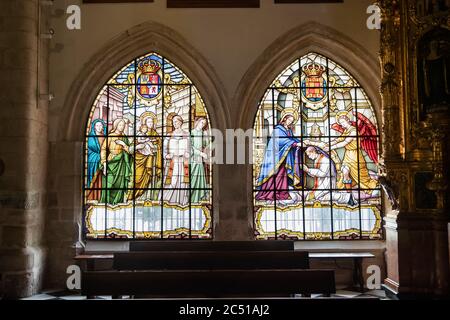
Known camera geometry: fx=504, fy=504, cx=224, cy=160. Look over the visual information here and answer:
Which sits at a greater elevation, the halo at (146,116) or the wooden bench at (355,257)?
the halo at (146,116)

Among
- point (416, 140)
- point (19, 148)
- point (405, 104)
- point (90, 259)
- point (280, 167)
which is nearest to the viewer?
point (416, 140)

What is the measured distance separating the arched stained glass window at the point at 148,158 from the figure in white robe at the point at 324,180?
5.50 ft

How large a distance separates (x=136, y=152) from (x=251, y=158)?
1.88 metres

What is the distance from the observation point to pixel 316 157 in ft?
26.9

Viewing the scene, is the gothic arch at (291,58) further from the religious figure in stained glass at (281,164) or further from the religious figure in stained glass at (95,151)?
the religious figure in stained glass at (95,151)

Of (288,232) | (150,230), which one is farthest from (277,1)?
(150,230)

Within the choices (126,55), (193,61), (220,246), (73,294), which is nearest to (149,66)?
(126,55)

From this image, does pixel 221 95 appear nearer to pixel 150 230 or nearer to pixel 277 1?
pixel 277 1

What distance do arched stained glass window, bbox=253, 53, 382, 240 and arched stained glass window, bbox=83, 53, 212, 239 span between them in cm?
100

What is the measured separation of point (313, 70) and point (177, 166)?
2760 millimetres

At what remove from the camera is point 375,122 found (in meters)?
8.25

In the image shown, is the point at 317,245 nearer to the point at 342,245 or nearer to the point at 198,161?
the point at 342,245

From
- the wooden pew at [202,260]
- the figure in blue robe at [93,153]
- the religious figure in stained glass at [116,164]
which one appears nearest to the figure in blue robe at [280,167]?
the religious figure in stained glass at [116,164]

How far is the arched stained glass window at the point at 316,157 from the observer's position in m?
8.07
